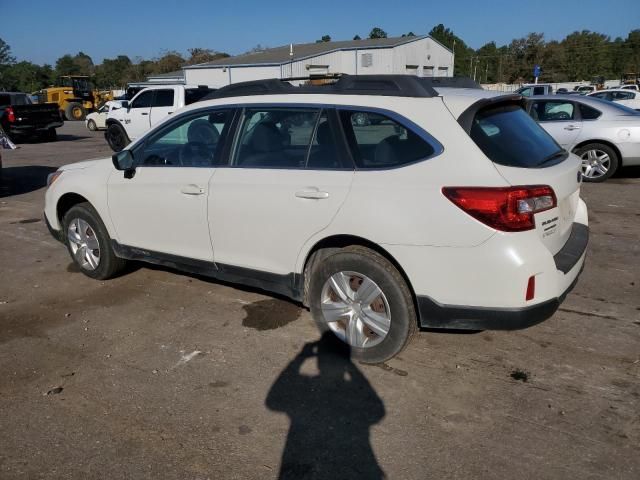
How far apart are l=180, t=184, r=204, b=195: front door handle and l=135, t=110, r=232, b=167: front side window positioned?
187 millimetres

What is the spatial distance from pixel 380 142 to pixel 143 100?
572 inches

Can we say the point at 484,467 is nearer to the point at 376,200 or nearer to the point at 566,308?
the point at 376,200

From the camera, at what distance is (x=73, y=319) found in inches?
177

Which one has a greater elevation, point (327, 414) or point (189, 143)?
point (189, 143)

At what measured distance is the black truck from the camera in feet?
64.5

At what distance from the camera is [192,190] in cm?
414

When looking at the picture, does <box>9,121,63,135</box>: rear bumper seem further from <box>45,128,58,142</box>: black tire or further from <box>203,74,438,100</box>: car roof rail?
<box>203,74,438,100</box>: car roof rail

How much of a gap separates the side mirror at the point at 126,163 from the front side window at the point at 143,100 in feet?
40.8

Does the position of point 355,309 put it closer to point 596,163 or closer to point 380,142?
point 380,142

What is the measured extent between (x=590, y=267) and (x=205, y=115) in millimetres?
3984

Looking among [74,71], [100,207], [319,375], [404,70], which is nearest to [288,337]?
[319,375]

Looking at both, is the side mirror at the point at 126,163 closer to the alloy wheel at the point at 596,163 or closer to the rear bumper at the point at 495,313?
the rear bumper at the point at 495,313

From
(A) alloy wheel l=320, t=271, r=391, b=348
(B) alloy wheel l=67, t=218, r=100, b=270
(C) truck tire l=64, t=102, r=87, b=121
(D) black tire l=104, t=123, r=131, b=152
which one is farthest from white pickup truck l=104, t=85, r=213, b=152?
(C) truck tire l=64, t=102, r=87, b=121

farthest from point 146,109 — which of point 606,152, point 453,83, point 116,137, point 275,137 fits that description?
point 453,83
